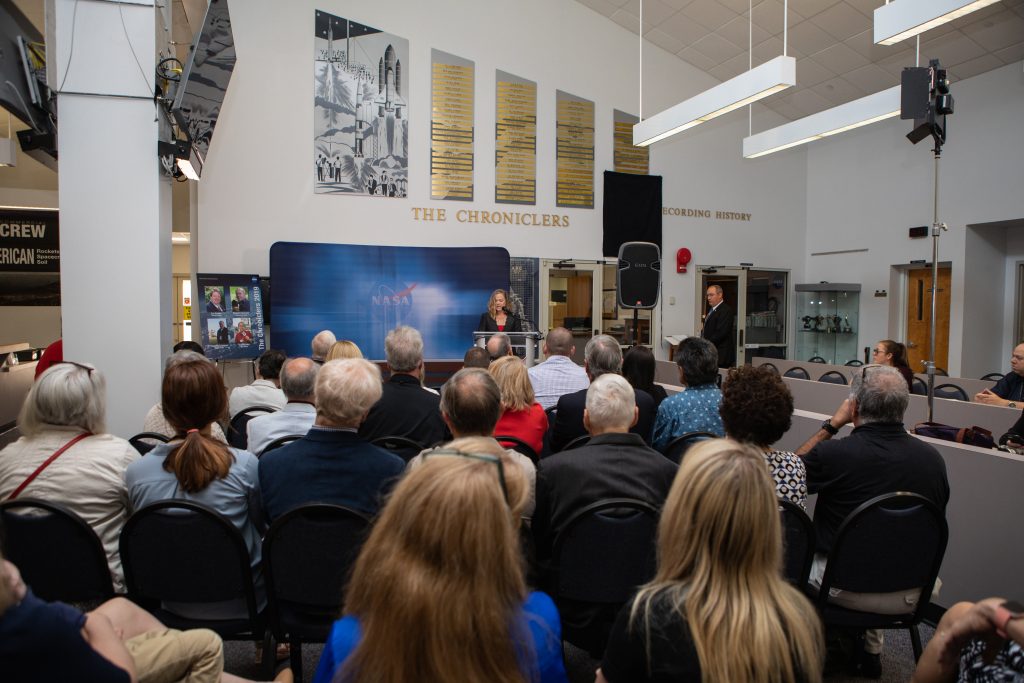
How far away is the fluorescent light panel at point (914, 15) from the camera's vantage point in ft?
14.0

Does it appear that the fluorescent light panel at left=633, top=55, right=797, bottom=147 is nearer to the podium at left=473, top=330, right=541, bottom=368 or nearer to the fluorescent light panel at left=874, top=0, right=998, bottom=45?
the fluorescent light panel at left=874, top=0, right=998, bottom=45

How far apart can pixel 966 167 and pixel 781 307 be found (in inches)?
123

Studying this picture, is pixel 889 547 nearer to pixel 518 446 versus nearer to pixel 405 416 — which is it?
pixel 518 446

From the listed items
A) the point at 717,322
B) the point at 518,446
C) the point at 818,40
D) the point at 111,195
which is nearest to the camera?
the point at 518,446

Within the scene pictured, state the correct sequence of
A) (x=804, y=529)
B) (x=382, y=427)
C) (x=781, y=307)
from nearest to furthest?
1. (x=804, y=529)
2. (x=382, y=427)
3. (x=781, y=307)

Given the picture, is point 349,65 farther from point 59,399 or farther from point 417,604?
point 417,604

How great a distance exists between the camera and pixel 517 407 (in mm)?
2969

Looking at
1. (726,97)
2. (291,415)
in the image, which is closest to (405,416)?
(291,415)

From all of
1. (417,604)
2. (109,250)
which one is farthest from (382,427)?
(109,250)

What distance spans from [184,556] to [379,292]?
606 centimetres

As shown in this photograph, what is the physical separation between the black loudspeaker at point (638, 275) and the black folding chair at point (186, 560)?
569 cm

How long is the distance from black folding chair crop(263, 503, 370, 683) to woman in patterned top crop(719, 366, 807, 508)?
1363 mm

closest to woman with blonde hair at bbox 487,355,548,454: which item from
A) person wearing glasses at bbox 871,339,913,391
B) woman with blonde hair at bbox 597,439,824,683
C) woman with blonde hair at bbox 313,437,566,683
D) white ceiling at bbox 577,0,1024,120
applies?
woman with blonde hair at bbox 597,439,824,683

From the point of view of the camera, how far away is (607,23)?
352 inches
